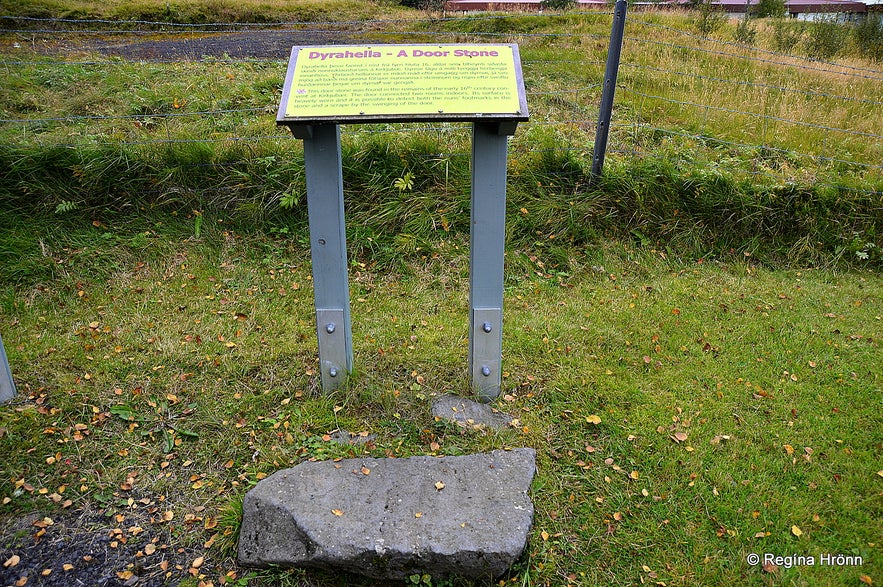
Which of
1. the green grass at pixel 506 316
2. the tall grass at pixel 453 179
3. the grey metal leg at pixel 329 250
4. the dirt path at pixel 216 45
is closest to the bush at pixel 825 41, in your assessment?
the green grass at pixel 506 316

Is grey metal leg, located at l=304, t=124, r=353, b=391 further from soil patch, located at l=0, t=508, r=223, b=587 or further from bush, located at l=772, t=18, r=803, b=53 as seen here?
bush, located at l=772, t=18, r=803, b=53

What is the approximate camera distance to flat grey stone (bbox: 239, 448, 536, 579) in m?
2.52

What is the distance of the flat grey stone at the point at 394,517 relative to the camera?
2523 mm

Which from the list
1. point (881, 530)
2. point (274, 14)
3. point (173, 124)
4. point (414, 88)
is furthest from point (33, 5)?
point (881, 530)

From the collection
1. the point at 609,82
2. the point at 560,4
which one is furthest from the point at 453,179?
the point at 560,4

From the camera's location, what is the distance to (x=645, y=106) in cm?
674

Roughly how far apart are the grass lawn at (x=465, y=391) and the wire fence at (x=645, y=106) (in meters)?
1.12

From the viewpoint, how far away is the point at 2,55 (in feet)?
24.1

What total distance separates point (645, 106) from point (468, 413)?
4.73 m

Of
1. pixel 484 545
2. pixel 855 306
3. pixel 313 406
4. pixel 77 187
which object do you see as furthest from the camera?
pixel 77 187

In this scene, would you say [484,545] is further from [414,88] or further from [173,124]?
[173,124]

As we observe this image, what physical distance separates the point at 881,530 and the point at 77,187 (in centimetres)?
581

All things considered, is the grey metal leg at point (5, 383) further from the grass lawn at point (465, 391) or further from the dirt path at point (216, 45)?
the dirt path at point (216, 45)

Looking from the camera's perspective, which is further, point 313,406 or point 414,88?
point 313,406
